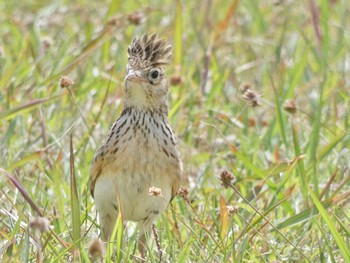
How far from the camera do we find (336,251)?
526cm

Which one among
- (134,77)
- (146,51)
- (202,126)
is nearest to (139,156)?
(134,77)

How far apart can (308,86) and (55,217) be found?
9.54ft

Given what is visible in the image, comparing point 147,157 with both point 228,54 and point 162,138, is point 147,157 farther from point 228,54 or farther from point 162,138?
point 228,54

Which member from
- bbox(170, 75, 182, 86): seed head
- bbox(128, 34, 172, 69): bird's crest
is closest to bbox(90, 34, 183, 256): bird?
bbox(128, 34, 172, 69): bird's crest

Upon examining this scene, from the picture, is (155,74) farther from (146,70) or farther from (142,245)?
(142,245)

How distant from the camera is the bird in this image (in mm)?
5457

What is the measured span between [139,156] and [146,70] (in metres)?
0.44

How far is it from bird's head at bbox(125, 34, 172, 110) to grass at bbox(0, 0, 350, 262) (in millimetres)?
371

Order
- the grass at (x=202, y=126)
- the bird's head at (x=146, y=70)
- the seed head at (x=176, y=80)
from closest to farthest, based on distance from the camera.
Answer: the grass at (x=202, y=126) < the bird's head at (x=146, y=70) < the seed head at (x=176, y=80)

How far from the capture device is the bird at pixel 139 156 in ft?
17.9

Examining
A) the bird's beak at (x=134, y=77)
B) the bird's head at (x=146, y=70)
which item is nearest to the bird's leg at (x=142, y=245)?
the bird's head at (x=146, y=70)

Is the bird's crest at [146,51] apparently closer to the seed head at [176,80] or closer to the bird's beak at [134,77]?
the bird's beak at [134,77]

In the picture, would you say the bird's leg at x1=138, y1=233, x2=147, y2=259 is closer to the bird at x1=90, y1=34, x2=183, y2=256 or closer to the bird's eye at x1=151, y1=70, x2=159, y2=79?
the bird at x1=90, y1=34, x2=183, y2=256

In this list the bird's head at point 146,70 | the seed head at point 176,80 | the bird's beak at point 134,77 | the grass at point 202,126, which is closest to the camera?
the grass at point 202,126
